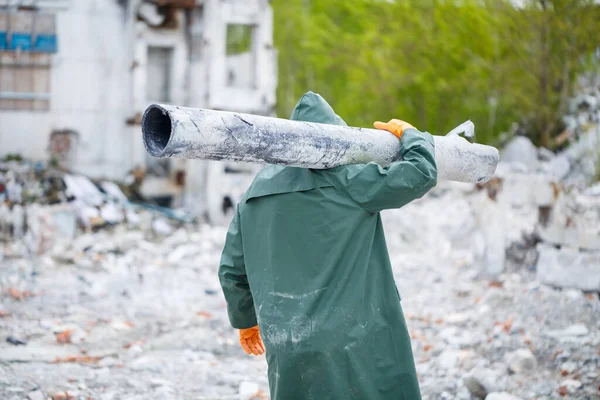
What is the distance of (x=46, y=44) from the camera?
11508 mm

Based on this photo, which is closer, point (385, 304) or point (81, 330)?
point (385, 304)

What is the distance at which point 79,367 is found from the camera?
5215mm

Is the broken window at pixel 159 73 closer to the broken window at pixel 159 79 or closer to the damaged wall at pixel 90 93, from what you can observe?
the broken window at pixel 159 79

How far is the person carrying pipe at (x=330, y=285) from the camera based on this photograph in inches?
119

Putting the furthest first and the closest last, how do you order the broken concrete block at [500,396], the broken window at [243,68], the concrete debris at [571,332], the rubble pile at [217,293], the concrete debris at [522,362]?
1. the broken window at [243,68]
2. the concrete debris at [571,332]
3. the concrete debris at [522,362]
4. the rubble pile at [217,293]
5. the broken concrete block at [500,396]

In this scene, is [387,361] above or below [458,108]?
below

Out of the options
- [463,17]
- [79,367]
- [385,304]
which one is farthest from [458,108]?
[385,304]

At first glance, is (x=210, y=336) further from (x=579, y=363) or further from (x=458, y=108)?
(x=458, y=108)

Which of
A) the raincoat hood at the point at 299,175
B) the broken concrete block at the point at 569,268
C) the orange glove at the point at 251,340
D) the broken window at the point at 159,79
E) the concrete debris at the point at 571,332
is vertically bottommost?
the concrete debris at the point at 571,332

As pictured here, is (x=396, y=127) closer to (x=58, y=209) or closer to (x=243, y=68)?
(x=58, y=209)

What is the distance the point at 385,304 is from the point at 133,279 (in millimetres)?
5715

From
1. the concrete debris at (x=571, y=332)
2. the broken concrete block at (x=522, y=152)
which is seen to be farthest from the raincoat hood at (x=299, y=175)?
the broken concrete block at (x=522, y=152)

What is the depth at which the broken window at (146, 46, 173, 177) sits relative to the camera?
1216 centimetres

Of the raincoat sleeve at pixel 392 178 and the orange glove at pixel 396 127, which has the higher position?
the orange glove at pixel 396 127
